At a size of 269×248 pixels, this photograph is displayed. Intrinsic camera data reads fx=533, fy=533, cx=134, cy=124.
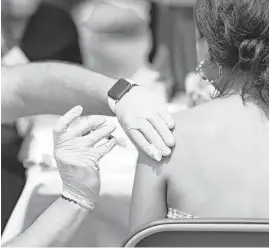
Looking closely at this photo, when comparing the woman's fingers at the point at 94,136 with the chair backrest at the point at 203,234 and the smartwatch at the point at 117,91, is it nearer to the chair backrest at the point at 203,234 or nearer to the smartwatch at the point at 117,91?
the smartwatch at the point at 117,91

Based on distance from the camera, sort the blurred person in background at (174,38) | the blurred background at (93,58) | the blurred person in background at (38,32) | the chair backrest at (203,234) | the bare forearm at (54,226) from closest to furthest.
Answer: the chair backrest at (203,234) < the bare forearm at (54,226) < the blurred background at (93,58) < the blurred person in background at (38,32) < the blurred person in background at (174,38)

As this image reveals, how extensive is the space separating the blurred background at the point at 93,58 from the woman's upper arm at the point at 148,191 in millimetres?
554

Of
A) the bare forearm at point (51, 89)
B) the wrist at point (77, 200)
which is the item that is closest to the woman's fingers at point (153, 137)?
the wrist at point (77, 200)

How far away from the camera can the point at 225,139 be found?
3.73 feet

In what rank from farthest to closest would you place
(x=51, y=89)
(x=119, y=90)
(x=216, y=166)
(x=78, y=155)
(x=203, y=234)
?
(x=51, y=89)
(x=119, y=90)
(x=78, y=155)
(x=216, y=166)
(x=203, y=234)

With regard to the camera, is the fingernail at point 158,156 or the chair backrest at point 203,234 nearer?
the chair backrest at point 203,234

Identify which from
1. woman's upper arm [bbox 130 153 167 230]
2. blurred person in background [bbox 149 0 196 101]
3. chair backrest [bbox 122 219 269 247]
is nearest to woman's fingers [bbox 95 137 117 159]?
woman's upper arm [bbox 130 153 167 230]

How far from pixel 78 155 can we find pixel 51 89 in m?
0.50

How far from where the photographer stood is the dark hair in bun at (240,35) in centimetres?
111

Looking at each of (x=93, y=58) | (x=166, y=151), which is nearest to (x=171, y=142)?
(x=166, y=151)

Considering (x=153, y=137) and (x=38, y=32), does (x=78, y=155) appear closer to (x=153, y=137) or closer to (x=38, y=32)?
(x=153, y=137)

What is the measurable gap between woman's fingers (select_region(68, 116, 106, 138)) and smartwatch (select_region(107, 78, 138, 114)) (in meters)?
0.14

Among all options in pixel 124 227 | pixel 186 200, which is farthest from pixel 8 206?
pixel 186 200

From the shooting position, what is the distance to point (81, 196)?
1277mm
